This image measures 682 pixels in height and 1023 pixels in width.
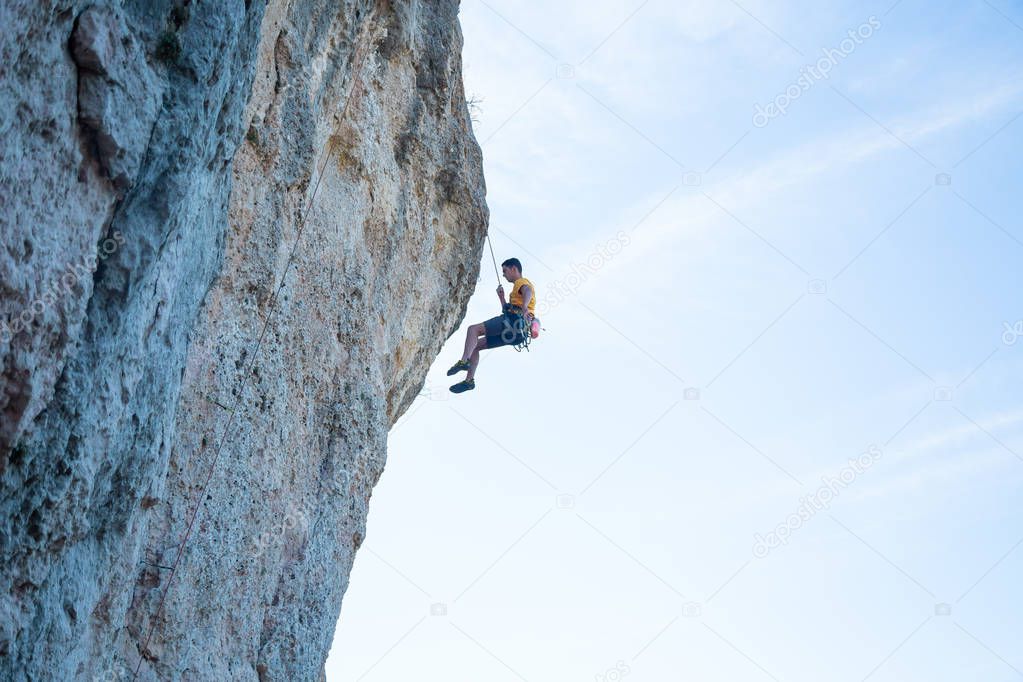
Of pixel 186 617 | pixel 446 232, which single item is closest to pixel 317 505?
pixel 186 617

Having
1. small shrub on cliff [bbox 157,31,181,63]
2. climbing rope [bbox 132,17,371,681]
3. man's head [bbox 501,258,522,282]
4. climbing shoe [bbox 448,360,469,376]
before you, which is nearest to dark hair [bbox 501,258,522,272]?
man's head [bbox 501,258,522,282]

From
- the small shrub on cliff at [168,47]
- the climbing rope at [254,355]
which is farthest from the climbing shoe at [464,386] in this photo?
the small shrub on cliff at [168,47]

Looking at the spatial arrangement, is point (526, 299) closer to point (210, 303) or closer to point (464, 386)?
point (464, 386)

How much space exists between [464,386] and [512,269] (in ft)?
5.27

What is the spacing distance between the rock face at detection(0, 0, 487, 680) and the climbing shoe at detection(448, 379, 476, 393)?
5.29 feet

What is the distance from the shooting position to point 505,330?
1211 centimetres

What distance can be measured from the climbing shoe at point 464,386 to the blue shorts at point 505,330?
1.69ft

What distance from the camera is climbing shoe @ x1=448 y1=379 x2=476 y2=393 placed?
11797 mm

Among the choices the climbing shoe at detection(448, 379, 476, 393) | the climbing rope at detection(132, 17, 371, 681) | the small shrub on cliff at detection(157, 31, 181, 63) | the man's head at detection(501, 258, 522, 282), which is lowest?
the climbing shoe at detection(448, 379, 476, 393)

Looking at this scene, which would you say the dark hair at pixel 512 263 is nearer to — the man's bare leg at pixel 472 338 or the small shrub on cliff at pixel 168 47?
the man's bare leg at pixel 472 338

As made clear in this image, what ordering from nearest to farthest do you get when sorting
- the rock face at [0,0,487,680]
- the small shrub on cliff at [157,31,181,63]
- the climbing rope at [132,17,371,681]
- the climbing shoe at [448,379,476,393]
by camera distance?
the rock face at [0,0,487,680] → the small shrub on cliff at [157,31,181,63] → the climbing rope at [132,17,371,681] → the climbing shoe at [448,379,476,393]

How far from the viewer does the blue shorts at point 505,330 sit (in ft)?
39.8

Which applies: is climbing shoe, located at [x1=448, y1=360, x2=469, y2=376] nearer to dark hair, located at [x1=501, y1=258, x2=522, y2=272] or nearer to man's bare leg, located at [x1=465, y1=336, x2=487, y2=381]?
man's bare leg, located at [x1=465, y1=336, x2=487, y2=381]

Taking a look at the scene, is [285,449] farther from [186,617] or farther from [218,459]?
[186,617]
